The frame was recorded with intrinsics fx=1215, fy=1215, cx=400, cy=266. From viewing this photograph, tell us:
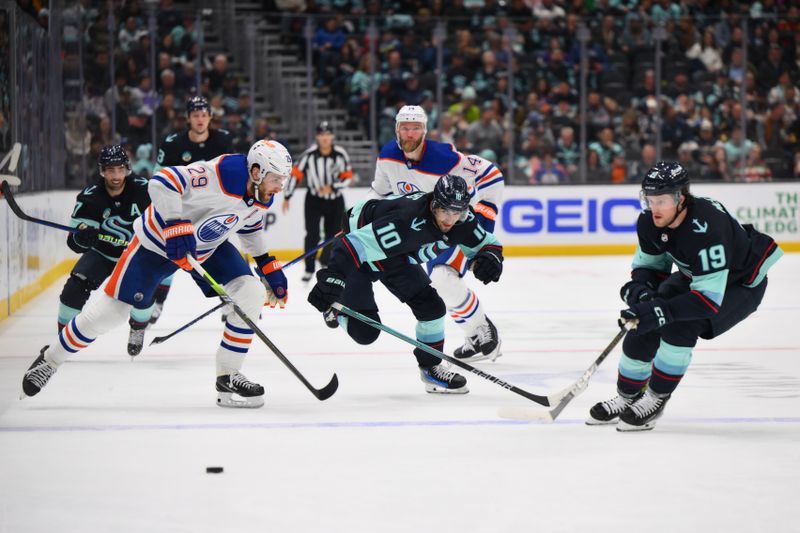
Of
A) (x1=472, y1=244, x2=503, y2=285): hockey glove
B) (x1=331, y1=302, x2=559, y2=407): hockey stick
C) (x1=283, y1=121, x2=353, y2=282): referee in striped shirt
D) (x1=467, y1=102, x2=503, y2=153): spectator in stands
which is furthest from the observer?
(x1=467, y1=102, x2=503, y2=153): spectator in stands

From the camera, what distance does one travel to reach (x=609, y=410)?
13.5ft

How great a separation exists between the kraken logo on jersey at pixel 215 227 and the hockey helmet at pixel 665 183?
1.60 meters

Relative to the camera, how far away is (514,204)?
11320mm

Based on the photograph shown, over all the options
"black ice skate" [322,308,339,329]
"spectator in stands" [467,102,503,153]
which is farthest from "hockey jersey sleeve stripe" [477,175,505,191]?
"spectator in stands" [467,102,503,153]

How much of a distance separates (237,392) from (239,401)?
0.04 metres

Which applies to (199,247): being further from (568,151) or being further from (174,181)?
(568,151)

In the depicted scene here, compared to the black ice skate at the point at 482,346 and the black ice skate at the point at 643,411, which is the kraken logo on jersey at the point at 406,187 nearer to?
the black ice skate at the point at 482,346

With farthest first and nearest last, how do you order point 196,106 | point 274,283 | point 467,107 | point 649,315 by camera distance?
point 467,107 < point 196,106 < point 274,283 < point 649,315

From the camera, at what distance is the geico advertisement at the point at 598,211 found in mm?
11336

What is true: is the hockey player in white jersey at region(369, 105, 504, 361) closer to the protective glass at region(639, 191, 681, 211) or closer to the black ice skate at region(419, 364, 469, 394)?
the black ice skate at region(419, 364, 469, 394)

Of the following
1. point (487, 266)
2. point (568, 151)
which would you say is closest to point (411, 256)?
point (487, 266)

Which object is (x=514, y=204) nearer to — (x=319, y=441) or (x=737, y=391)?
(x=737, y=391)

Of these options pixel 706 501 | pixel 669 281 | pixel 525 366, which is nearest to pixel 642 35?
pixel 525 366

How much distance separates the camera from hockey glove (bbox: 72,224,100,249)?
5.55 m
